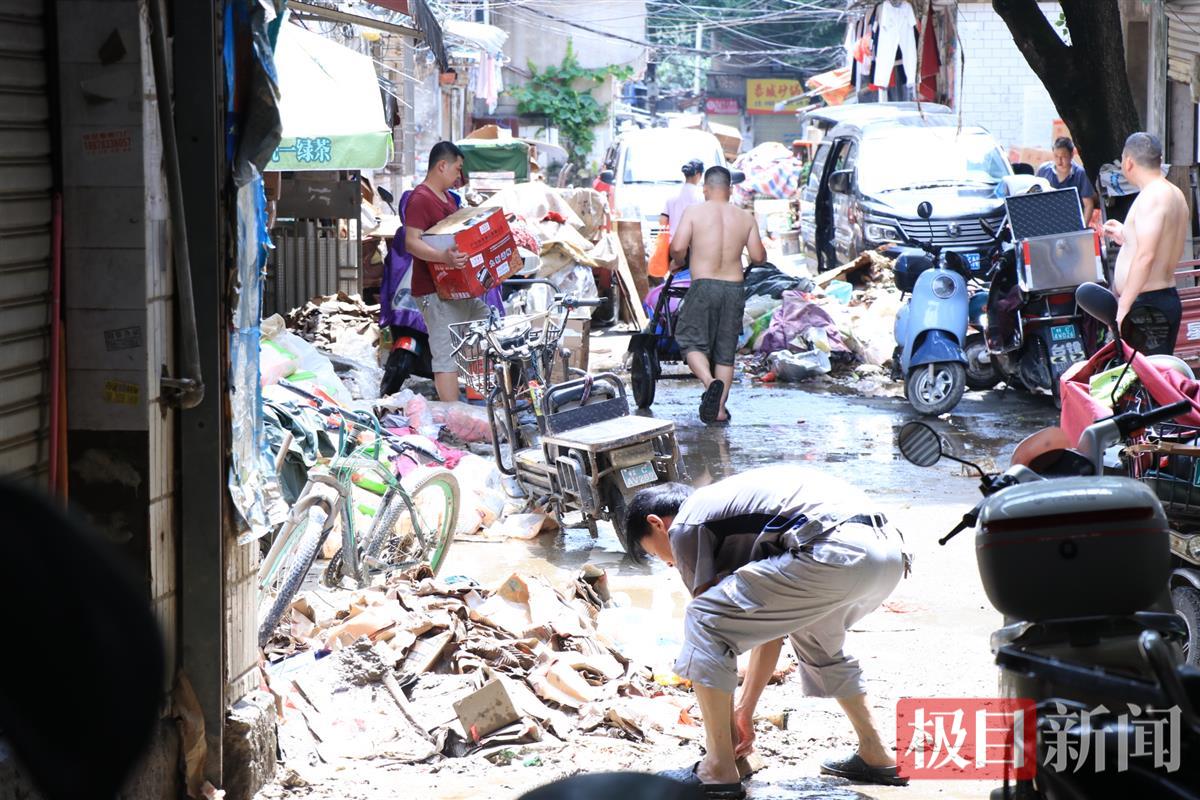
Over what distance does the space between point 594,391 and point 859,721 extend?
371cm

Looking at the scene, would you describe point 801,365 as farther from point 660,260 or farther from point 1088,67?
point 1088,67

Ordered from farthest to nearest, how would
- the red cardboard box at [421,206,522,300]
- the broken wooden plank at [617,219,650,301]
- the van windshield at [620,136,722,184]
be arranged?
the van windshield at [620,136,722,184]
the broken wooden plank at [617,219,650,301]
the red cardboard box at [421,206,522,300]

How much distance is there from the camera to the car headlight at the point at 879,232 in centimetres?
1603

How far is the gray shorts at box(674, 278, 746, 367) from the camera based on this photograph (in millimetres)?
10984

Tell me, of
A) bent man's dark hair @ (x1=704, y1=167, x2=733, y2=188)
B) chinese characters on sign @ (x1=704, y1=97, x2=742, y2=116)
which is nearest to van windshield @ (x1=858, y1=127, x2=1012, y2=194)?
bent man's dark hair @ (x1=704, y1=167, x2=733, y2=188)

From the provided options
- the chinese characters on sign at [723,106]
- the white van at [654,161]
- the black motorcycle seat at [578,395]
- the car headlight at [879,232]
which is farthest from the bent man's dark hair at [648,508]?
the chinese characters on sign at [723,106]

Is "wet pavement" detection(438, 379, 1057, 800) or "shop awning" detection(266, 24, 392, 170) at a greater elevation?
"shop awning" detection(266, 24, 392, 170)

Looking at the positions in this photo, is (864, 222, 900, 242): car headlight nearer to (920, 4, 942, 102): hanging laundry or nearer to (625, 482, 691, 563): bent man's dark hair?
(920, 4, 942, 102): hanging laundry

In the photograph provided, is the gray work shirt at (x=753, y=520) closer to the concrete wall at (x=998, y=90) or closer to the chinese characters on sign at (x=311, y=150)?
the chinese characters on sign at (x=311, y=150)

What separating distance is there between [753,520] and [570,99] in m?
34.0

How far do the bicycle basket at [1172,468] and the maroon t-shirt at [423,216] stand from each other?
592 centimetres

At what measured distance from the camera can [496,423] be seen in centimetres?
829

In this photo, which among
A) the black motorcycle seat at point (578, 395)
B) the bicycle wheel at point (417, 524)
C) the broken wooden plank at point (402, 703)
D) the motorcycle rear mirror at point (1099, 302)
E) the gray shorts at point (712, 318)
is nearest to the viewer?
the motorcycle rear mirror at point (1099, 302)

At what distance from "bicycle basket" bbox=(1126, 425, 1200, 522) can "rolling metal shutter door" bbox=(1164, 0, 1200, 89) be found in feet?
23.6
